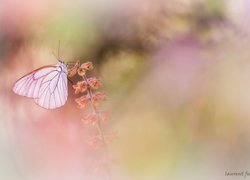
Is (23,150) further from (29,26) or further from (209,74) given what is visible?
(209,74)

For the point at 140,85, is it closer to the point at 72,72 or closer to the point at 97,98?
the point at 72,72

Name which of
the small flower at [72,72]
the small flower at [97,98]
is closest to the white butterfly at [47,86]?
the small flower at [72,72]

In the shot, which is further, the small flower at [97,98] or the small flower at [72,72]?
the small flower at [72,72]

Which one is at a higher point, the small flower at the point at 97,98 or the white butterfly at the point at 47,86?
the white butterfly at the point at 47,86

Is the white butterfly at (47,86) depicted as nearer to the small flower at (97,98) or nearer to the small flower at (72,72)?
the small flower at (72,72)

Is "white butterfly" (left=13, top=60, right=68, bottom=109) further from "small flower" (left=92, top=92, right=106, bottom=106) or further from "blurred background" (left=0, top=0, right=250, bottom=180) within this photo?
"small flower" (left=92, top=92, right=106, bottom=106)

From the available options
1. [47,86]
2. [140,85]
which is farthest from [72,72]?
[140,85]

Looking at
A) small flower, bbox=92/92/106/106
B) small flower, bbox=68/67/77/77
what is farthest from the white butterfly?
small flower, bbox=92/92/106/106

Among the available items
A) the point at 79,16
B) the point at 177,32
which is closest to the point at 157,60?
the point at 177,32
